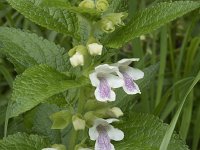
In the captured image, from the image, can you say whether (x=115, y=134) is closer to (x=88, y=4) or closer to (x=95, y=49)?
(x=95, y=49)

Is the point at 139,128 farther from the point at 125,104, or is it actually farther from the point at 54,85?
the point at 54,85

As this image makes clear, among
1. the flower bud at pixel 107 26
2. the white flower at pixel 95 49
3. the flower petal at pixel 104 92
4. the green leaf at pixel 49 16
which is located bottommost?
the flower petal at pixel 104 92

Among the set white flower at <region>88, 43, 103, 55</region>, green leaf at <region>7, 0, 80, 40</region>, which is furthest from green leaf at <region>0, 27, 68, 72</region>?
white flower at <region>88, 43, 103, 55</region>

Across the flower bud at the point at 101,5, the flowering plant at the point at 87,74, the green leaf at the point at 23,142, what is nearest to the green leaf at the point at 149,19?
the flowering plant at the point at 87,74

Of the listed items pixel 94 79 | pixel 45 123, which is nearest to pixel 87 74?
pixel 94 79

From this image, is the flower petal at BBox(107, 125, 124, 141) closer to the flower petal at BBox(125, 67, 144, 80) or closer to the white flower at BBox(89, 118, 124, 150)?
the white flower at BBox(89, 118, 124, 150)

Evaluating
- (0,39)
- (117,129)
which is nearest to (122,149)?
(117,129)

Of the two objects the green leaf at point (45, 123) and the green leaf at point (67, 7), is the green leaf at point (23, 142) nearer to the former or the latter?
the green leaf at point (45, 123)
